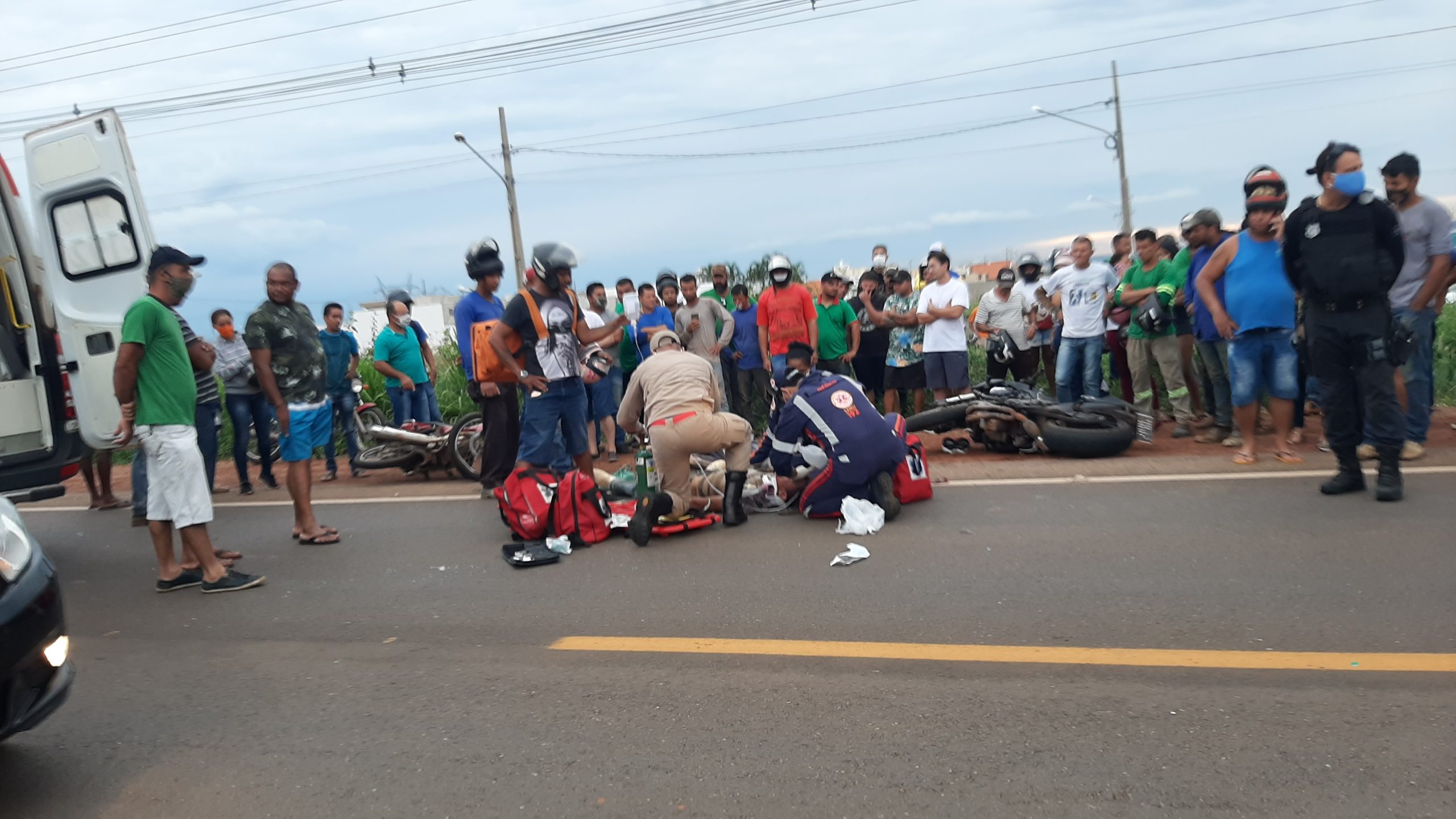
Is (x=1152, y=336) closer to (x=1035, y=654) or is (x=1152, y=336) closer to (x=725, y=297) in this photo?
(x=725, y=297)

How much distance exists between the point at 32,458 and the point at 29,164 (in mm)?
2131

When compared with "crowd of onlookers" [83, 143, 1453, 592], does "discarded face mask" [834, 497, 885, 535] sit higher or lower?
lower

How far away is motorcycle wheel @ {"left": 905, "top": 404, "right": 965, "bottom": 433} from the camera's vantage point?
9.86 meters

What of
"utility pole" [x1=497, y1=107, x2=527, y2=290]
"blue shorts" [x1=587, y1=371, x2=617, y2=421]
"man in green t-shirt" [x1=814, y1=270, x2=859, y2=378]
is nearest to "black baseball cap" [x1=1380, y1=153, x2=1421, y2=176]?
"man in green t-shirt" [x1=814, y1=270, x2=859, y2=378]

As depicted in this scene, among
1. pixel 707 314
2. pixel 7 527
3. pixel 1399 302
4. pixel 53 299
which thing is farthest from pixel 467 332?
pixel 1399 302

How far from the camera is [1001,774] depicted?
337cm

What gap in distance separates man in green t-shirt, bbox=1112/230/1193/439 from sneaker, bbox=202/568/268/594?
298 inches

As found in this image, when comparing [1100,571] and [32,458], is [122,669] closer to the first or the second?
[32,458]

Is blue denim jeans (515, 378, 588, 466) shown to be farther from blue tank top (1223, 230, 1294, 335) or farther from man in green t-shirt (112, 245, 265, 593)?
blue tank top (1223, 230, 1294, 335)

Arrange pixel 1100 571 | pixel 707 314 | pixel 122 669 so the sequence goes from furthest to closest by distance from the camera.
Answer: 1. pixel 707 314
2. pixel 1100 571
3. pixel 122 669

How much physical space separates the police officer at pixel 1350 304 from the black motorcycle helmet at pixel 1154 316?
3111mm

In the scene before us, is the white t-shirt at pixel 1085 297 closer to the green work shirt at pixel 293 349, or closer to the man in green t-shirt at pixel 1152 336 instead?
the man in green t-shirt at pixel 1152 336

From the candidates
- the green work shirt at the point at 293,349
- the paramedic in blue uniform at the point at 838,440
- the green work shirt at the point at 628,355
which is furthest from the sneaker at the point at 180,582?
the green work shirt at the point at 628,355

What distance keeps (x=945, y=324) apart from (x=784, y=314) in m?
1.68
